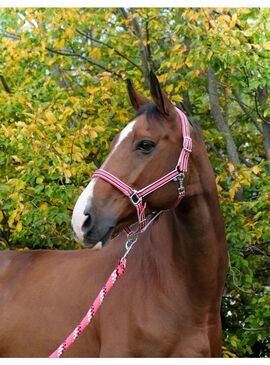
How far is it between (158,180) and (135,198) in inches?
6.3

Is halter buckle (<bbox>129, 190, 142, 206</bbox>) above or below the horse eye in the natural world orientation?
below

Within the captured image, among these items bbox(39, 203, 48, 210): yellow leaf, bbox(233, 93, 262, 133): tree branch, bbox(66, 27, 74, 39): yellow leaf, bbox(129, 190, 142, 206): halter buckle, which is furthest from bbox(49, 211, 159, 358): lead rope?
bbox(233, 93, 262, 133): tree branch

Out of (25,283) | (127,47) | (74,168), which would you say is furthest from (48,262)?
(127,47)

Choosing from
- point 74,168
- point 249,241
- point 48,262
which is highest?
point 74,168

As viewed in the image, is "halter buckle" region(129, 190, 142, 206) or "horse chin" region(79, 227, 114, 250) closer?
"horse chin" region(79, 227, 114, 250)

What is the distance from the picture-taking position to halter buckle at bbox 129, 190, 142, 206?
304 centimetres

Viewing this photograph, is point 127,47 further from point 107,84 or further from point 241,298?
point 241,298

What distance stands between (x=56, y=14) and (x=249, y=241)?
8.21ft

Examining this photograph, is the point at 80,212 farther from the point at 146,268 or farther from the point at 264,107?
Answer: the point at 264,107

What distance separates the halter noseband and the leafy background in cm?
135

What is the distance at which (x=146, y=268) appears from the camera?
11.5 feet

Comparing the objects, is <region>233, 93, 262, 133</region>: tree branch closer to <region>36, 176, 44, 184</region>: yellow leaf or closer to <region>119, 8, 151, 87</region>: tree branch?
<region>119, 8, 151, 87</region>: tree branch

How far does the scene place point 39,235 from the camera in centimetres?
514

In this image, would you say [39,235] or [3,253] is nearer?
[3,253]
